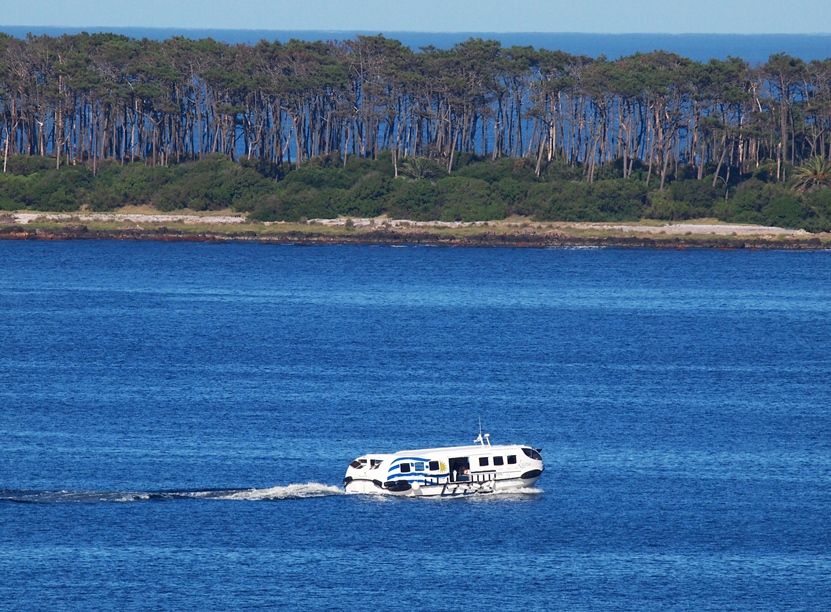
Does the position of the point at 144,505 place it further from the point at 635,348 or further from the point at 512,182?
the point at 512,182

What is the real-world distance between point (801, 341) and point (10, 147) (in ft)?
323

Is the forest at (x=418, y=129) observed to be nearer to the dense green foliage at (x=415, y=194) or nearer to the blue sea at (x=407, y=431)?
the dense green foliage at (x=415, y=194)

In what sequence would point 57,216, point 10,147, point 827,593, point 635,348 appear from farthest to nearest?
point 10,147
point 57,216
point 635,348
point 827,593

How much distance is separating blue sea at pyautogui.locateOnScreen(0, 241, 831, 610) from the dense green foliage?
61.4ft

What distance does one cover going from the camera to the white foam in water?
67188mm

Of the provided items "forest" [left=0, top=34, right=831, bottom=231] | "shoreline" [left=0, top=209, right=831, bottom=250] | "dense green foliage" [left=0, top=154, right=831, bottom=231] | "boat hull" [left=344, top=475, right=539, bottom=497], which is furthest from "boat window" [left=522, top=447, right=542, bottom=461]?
"forest" [left=0, top=34, right=831, bottom=231]

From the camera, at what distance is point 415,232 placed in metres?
157

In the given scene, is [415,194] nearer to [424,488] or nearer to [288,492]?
[424,488]

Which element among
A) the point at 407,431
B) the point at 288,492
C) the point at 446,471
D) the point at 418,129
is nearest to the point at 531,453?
the point at 446,471

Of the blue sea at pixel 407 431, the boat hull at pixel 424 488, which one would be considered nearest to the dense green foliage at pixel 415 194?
the blue sea at pixel 407 431

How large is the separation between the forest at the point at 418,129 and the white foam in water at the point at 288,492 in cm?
9358

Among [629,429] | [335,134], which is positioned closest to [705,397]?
[629,429]

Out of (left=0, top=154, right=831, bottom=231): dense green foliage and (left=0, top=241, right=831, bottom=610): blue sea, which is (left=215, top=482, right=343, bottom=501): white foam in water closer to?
(left=0, top=241, right=831, bottom=610): blue sea

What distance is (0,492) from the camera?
221 feet
